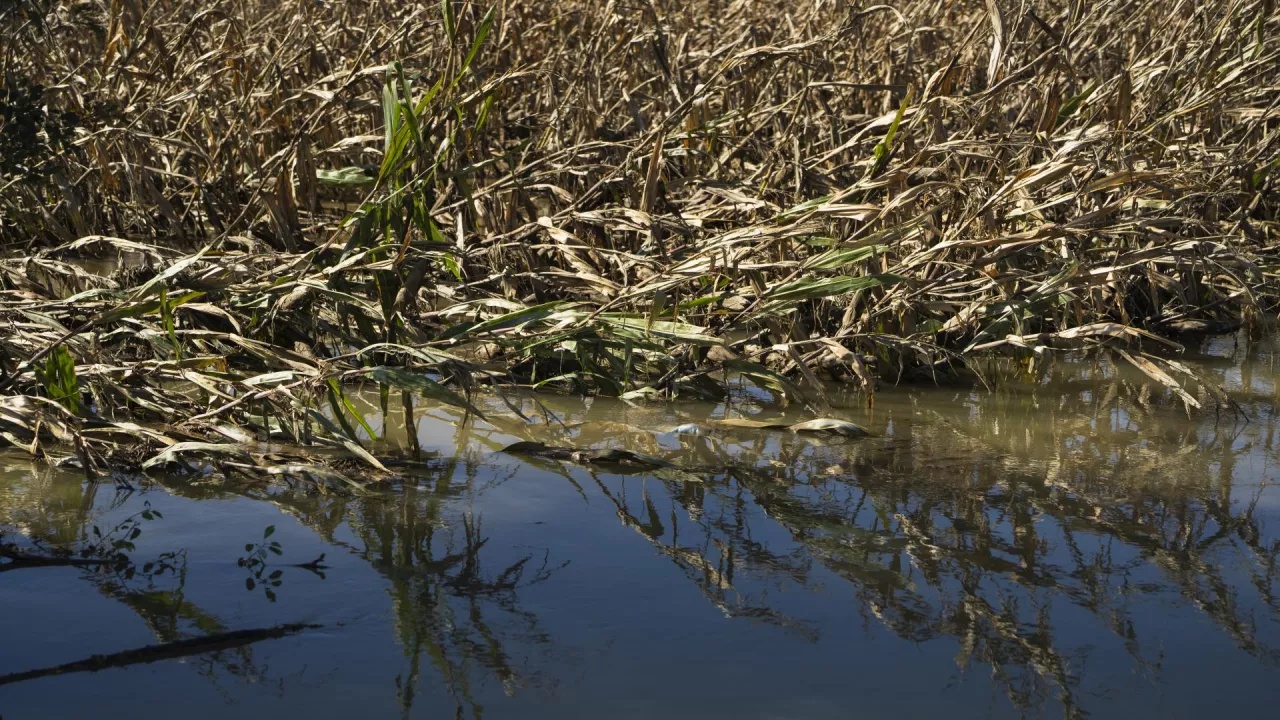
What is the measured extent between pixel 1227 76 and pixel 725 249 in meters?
2.34

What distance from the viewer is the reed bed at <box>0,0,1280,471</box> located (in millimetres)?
2975

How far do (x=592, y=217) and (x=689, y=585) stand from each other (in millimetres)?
1910

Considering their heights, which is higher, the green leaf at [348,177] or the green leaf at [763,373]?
the green leaf at [348,177]

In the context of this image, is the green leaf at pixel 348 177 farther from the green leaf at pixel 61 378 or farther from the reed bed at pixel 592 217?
the green leaf at pixel 61 378

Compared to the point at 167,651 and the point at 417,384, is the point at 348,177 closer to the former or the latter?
the point at 417,384

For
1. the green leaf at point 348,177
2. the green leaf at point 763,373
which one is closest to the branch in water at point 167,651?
the green leaf at point 763,373

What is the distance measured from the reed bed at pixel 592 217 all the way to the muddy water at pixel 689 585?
0.93ft

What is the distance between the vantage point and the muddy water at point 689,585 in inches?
70.2

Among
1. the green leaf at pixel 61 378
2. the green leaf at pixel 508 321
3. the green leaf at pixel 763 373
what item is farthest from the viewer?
the green leaf at pixel 763 373

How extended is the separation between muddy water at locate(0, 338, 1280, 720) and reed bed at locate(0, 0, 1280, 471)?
28cm

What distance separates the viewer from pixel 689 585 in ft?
7.16

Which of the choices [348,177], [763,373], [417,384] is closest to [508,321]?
[417,384]

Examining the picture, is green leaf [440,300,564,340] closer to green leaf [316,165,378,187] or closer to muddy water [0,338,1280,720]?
muddy water [0,338,1280,720]

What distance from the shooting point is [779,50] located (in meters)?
3.91
